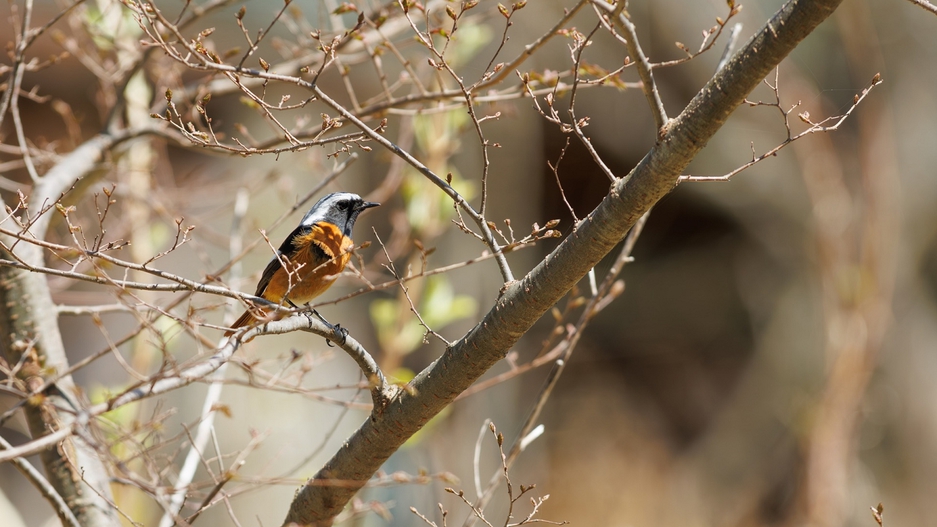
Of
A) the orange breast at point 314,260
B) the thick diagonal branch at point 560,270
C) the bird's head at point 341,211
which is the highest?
the bird's head at point 341,211

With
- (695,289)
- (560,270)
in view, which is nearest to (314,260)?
(560,270)

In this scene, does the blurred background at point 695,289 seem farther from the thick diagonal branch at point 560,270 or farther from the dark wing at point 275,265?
the thick diagonal branch at point 560,270

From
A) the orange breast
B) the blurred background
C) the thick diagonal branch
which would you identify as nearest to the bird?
the orange breast

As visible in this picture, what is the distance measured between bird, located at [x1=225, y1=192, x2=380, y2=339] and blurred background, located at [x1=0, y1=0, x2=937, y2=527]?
52 centimetres

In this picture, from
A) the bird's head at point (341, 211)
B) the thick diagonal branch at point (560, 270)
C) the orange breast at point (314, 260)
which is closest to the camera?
the thick diagonal branch at point (560, 270)

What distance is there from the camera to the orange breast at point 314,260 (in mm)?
3643

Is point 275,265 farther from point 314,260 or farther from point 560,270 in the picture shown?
point 560,270

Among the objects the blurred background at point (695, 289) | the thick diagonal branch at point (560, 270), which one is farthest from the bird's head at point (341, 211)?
the thick diagonal branch at point (560, 270)

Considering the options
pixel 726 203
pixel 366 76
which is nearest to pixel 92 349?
pixel 366 76

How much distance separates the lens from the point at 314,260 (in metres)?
3.77

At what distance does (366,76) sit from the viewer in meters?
8.48

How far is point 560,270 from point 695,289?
9044mm

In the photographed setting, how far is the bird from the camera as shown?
12.0ft

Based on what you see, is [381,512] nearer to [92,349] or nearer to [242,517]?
[242,517]
